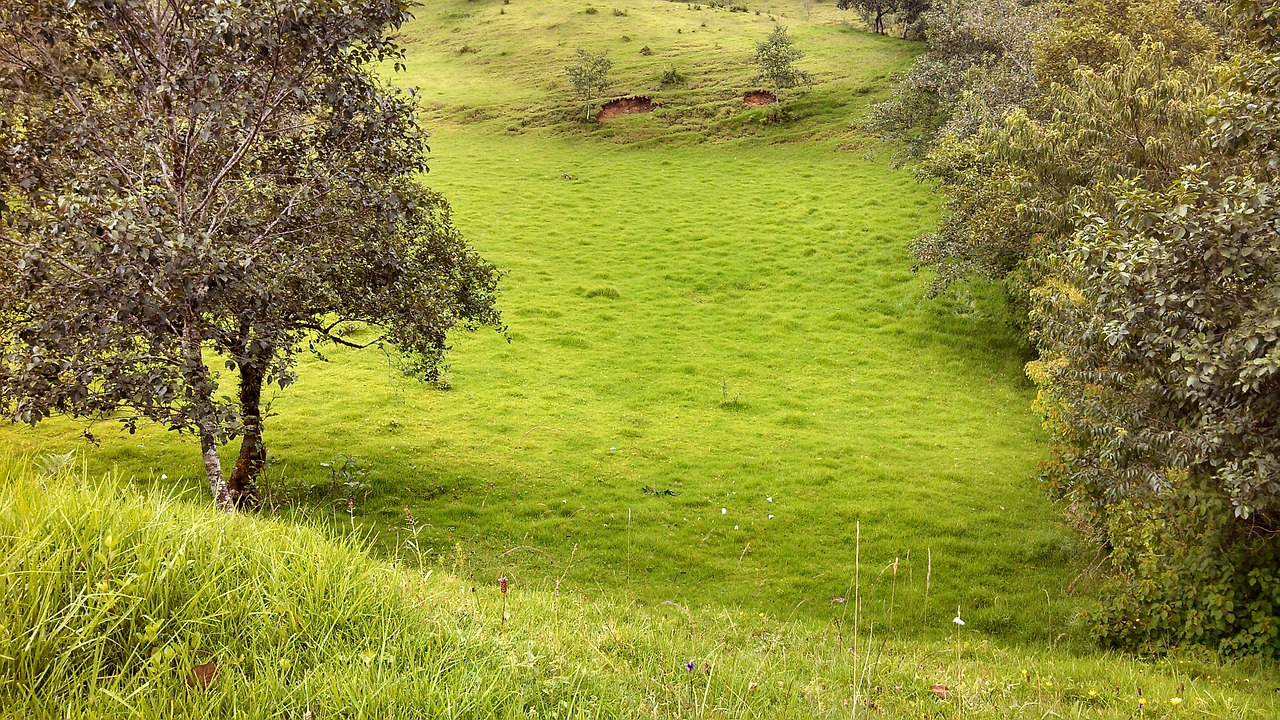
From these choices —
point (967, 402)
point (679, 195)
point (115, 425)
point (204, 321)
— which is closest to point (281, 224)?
point (204, 321)

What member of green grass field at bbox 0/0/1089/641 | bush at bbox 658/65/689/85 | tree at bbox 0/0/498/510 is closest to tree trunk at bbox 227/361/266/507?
green grass field at bbox 0/0/1089/641

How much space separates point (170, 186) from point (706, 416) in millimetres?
16844

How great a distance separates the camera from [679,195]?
4625 cm

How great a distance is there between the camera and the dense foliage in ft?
26.4

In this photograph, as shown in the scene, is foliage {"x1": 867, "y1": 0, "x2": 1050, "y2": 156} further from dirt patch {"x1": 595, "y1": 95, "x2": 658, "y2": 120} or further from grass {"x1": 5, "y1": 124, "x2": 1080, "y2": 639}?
dirt patch {"x1": 595, "y1": 95, "x2": 658, "y2": 120}

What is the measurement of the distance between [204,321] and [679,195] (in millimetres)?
38685

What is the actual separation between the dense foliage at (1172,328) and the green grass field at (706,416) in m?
2.17

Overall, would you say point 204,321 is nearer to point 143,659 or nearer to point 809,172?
point 143,659

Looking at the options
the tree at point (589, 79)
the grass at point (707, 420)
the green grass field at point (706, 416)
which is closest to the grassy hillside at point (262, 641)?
the green grass field at point (706, 416)

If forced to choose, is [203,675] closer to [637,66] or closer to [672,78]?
[672,78]

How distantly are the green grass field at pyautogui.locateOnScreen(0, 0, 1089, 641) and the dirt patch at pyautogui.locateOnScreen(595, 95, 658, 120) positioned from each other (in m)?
6.96

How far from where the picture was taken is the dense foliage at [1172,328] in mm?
8055

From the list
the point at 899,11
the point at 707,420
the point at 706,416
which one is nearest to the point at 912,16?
the point at 899,11

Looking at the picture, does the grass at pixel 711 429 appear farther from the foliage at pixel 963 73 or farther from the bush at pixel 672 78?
the bush at pixel 672 78
